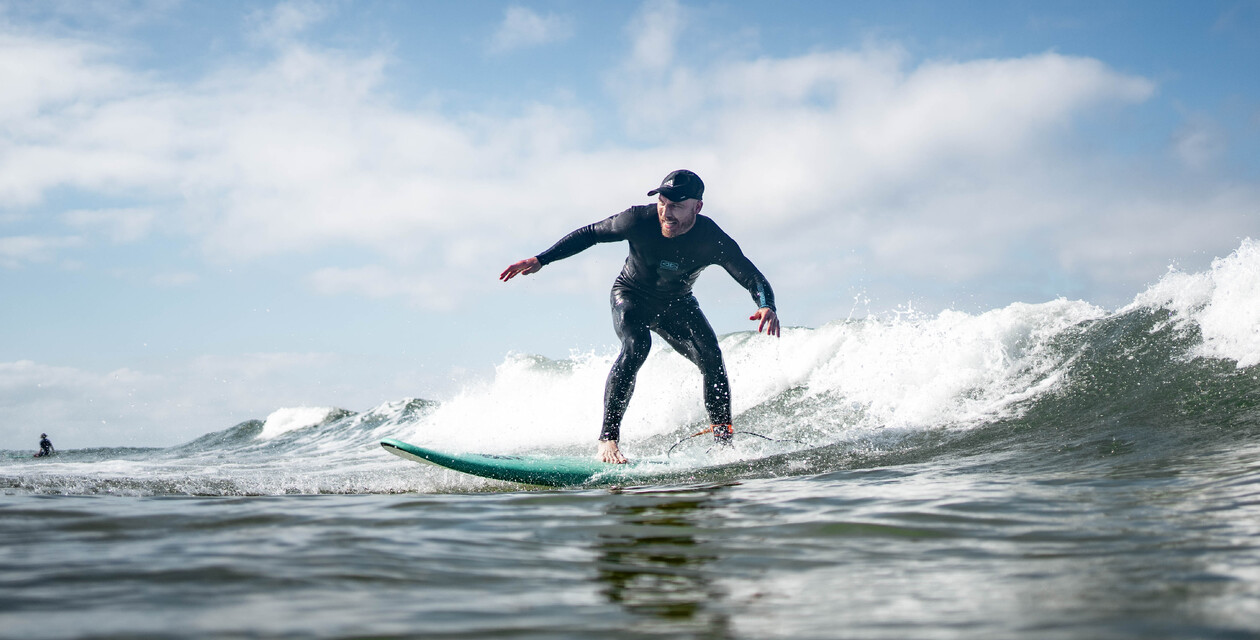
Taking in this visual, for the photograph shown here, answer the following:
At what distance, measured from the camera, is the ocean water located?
5.99 ft

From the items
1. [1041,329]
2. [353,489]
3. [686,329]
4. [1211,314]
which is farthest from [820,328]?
[353,489]

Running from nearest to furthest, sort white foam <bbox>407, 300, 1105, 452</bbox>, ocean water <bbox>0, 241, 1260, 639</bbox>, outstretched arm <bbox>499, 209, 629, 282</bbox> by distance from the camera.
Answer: ocean water <bbox>0, 241, 1260, 639</bbox>, outstretched arm <bbox>499, 209, 629, 282</bbox>, white foam <bbox>407, 300, 1105, 452</bbox>

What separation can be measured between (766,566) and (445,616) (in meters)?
1.01

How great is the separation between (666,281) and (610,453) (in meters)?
1.47

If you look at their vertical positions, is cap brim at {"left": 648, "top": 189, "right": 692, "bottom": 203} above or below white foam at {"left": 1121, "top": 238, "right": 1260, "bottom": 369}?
above

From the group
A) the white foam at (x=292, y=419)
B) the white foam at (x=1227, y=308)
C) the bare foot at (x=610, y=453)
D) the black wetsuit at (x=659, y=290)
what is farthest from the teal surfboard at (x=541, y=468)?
the white foam at (x=292, y=419)

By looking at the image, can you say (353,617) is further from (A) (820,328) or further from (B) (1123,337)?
(A) (820,328)

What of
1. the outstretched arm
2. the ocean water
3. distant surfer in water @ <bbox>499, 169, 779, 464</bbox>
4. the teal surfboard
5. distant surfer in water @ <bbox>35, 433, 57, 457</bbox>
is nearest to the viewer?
the ocean water

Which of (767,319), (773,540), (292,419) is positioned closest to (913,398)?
(767,319)

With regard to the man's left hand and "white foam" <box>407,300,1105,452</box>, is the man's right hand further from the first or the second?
"white foam" <box>407,300,1105,452</box>

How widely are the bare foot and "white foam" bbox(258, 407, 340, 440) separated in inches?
796

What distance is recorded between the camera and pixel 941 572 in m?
2.29

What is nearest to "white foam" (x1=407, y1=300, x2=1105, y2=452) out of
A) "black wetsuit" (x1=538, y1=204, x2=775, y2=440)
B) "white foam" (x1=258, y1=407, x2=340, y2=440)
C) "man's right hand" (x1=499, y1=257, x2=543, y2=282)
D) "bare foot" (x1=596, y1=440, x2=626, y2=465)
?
"black wetsuit" (x1=538, y1=204, x2=775, y2=440)

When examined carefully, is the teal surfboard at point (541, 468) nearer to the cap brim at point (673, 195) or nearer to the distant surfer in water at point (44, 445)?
the cap brim at point (673, 195)
